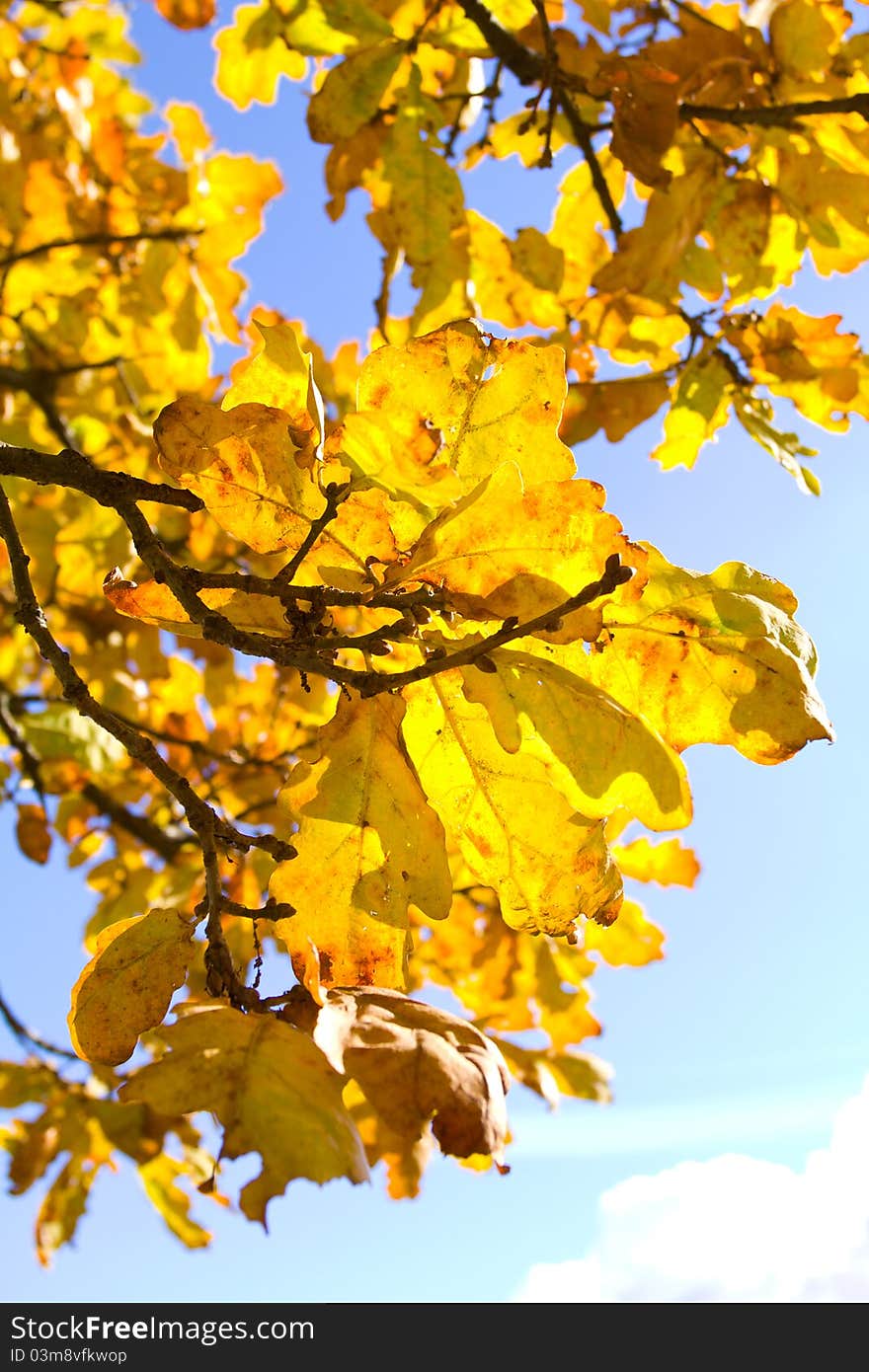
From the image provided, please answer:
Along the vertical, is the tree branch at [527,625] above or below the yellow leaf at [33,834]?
below

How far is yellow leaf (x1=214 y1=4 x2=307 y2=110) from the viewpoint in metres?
2.09

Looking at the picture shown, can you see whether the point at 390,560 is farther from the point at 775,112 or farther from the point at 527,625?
the point at 775,112

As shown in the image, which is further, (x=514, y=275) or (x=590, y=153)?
(x=514, y=275)

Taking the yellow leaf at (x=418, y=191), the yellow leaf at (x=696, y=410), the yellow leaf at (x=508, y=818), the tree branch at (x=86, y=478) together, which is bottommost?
the yellow leaf at (x=508, y=818)

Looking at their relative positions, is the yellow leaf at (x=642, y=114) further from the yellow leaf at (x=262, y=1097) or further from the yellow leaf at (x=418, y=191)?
the yellow leaf at (x=262, y=1097)

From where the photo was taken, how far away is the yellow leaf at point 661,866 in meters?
2.30

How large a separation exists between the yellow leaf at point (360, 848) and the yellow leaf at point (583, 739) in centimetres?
11

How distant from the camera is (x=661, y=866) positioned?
91.0 inches

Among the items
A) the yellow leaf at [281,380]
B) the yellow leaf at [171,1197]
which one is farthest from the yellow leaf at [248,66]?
the yellow leaf at [171,1197]

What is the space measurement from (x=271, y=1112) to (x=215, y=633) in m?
0.34

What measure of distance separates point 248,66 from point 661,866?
1802 mm

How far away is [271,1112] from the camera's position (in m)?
0.66

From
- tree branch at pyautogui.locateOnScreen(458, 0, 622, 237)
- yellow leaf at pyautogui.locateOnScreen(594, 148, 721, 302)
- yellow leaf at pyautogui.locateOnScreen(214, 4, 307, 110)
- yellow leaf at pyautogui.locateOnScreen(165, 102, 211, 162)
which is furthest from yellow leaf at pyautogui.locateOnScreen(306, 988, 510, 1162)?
yellow leaf at pyautogui.locateOnScreen(165, 102, 211, 162)

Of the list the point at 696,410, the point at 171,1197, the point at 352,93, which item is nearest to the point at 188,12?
the point at 352,93
